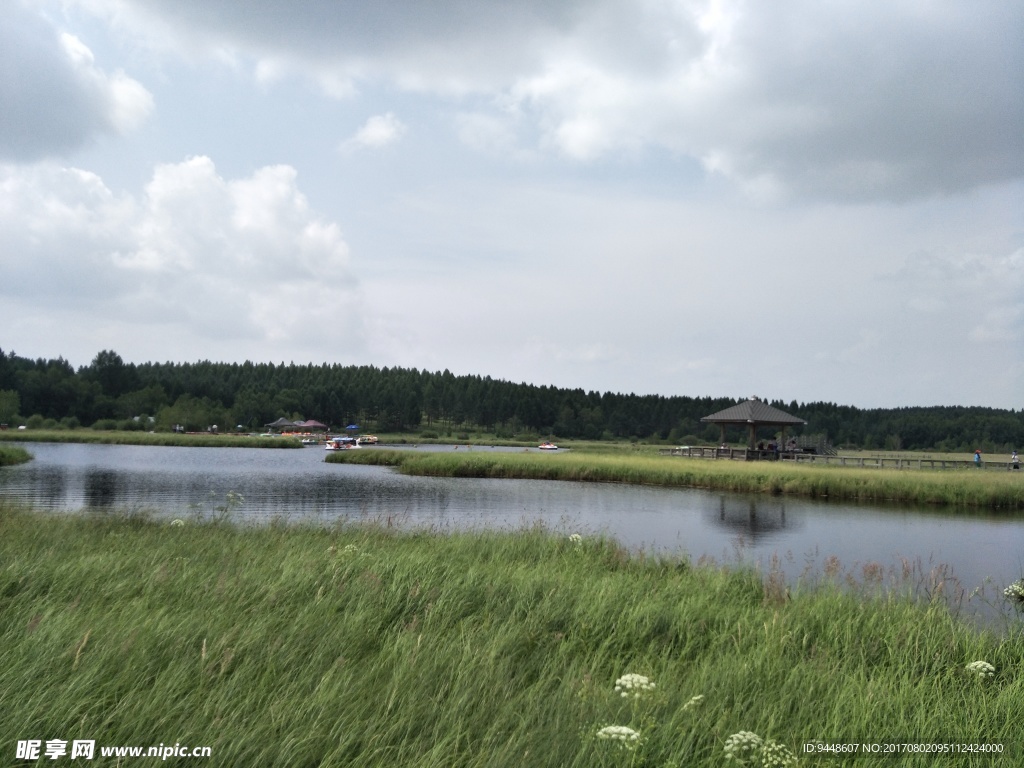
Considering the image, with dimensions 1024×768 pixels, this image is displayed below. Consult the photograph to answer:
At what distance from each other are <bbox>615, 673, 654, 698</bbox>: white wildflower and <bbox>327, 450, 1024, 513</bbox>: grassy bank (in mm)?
31297

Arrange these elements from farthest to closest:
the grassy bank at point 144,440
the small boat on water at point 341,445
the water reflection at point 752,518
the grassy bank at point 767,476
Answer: the grassy bank at point 144,440, the small boat on water at point 341,445, the grassy bank at point 767,476, the water reflection at point 752,518

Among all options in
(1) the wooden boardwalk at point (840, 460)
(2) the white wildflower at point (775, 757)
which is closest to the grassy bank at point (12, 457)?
(1) the wooden boardwalk at point (840, 460)

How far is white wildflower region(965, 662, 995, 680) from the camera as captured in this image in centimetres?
578

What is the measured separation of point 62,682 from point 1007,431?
135038 millimetres

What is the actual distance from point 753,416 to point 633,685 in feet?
145

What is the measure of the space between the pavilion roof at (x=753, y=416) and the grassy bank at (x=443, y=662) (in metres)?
38.3

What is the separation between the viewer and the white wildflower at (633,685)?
4426 millimetres

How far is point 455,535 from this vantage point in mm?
12406

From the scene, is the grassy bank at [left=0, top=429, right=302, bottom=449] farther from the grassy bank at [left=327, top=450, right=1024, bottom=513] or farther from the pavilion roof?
the pavilion roof

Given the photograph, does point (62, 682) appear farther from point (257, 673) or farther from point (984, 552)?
point (984, 552)

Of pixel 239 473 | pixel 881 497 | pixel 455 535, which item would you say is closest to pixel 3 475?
pixel 239 473

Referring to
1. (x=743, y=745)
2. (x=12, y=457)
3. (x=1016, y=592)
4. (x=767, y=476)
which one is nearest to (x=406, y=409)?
(x=12, y=457)

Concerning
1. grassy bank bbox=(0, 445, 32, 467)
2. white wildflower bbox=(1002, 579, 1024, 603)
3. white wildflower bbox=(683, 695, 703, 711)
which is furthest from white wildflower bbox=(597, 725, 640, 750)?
grassy bank bbox=(0, 445, 32, 467)

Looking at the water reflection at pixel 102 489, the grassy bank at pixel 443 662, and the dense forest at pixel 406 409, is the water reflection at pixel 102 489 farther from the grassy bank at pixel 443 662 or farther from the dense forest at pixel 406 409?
the dense forest at pixel 406 409
